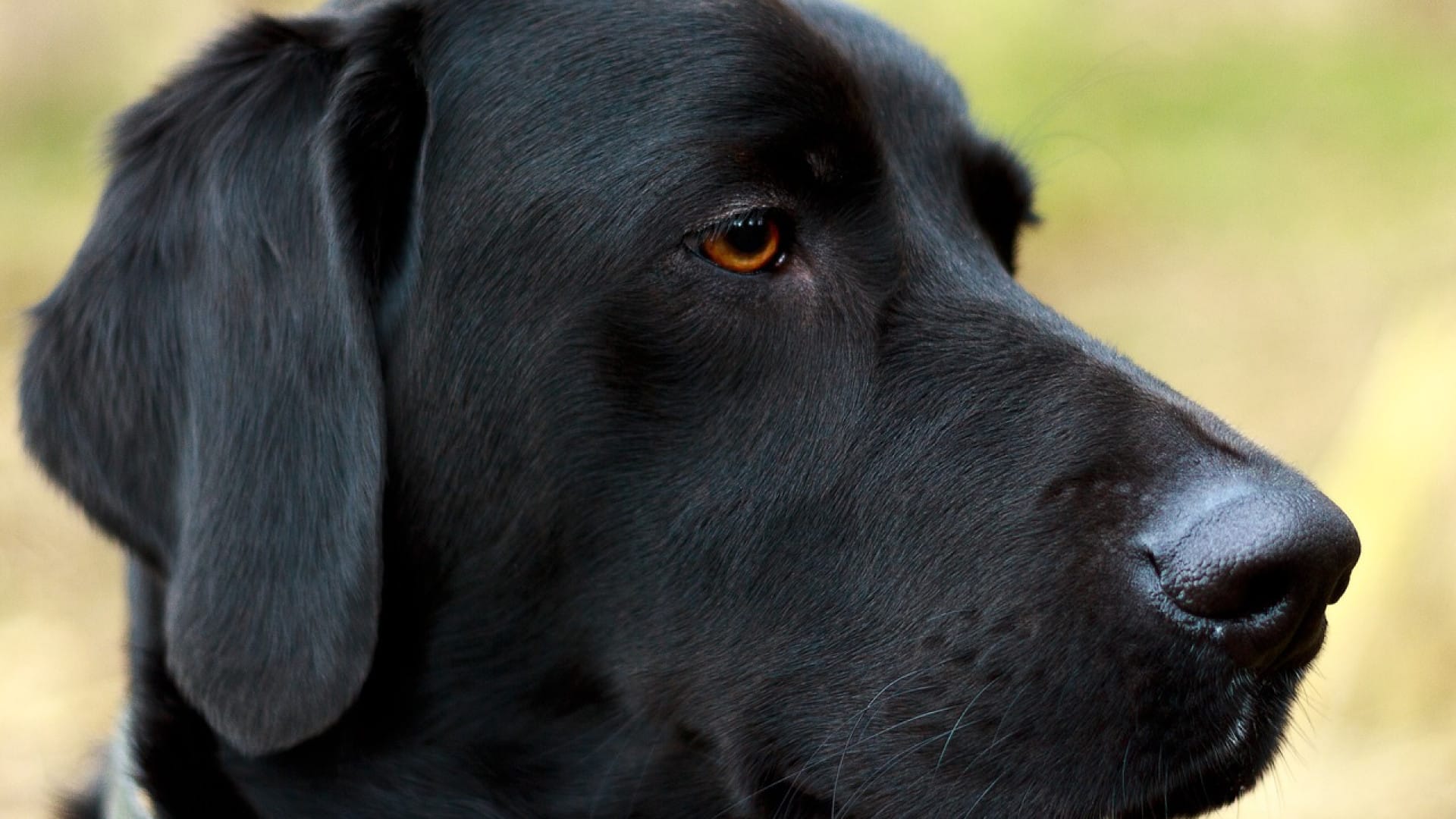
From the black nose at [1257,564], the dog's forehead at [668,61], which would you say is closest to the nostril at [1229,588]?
the black nose at [1257,564]

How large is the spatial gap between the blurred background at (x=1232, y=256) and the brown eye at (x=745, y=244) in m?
1.52

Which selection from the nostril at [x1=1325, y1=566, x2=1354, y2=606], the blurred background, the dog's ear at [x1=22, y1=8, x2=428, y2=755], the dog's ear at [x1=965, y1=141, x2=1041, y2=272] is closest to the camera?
the nostril at [x1=1325, y1=566, x2=1354, y2=606]

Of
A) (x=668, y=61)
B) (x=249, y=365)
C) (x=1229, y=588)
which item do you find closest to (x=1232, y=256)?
(x=668, y=61)

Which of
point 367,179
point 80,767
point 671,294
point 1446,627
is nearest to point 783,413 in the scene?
point 671,294

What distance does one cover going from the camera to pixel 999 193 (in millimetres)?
3133

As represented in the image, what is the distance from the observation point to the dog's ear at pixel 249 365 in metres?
2.32

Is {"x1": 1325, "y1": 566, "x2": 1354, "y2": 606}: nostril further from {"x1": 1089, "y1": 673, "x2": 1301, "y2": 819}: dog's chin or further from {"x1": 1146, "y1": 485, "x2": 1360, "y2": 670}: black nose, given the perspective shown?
{"x1": 1089, "y1": 673, "x2": 1301, "y2": 819}: dog's chin

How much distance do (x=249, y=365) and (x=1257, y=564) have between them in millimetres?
1475

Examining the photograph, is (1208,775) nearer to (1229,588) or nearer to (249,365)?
(1229,588)

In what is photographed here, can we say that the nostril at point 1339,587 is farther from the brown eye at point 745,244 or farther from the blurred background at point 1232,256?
the blurred background at point 1232,256

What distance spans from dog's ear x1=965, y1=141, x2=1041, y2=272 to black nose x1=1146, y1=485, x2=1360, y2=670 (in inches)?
40.6

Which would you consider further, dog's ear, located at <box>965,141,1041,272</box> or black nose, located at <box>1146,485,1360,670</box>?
dog's ear, located at <box>965,141,1041,272</box>

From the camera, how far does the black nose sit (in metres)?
2.02

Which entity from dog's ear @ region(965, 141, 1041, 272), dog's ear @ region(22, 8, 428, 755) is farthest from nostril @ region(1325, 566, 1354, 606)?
dog's ear @ region(22, 8, 428, 755)
